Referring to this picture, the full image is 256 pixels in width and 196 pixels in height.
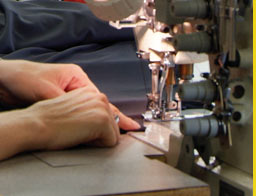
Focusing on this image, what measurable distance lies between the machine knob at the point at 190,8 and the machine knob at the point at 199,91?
105 mm

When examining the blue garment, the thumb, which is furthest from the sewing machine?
the blue garment

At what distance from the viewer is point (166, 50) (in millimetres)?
1164

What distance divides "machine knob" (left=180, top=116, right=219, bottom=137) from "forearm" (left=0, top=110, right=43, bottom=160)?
29cm

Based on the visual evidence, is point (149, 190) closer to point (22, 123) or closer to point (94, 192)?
point (94, 192)

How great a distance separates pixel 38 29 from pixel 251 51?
5.48 feet

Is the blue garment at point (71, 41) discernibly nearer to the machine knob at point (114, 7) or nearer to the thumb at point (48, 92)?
the thumb at point (48, 92)

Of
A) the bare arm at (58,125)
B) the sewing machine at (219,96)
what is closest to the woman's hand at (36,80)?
the bare arm at (58,125)

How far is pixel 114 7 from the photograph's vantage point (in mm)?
931

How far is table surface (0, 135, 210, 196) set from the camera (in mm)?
706

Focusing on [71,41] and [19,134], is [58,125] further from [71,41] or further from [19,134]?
[71,41]

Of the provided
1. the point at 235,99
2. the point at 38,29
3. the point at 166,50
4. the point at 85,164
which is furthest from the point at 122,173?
the point at 38,29

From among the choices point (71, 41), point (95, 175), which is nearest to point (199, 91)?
point (95, 175)

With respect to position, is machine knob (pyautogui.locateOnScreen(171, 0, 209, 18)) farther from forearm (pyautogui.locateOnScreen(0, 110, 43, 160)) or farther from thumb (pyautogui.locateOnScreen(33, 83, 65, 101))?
thumb (pyautogui.locateOnScreen(33, 83, 65, 101))

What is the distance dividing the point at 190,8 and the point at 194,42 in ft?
0.17
